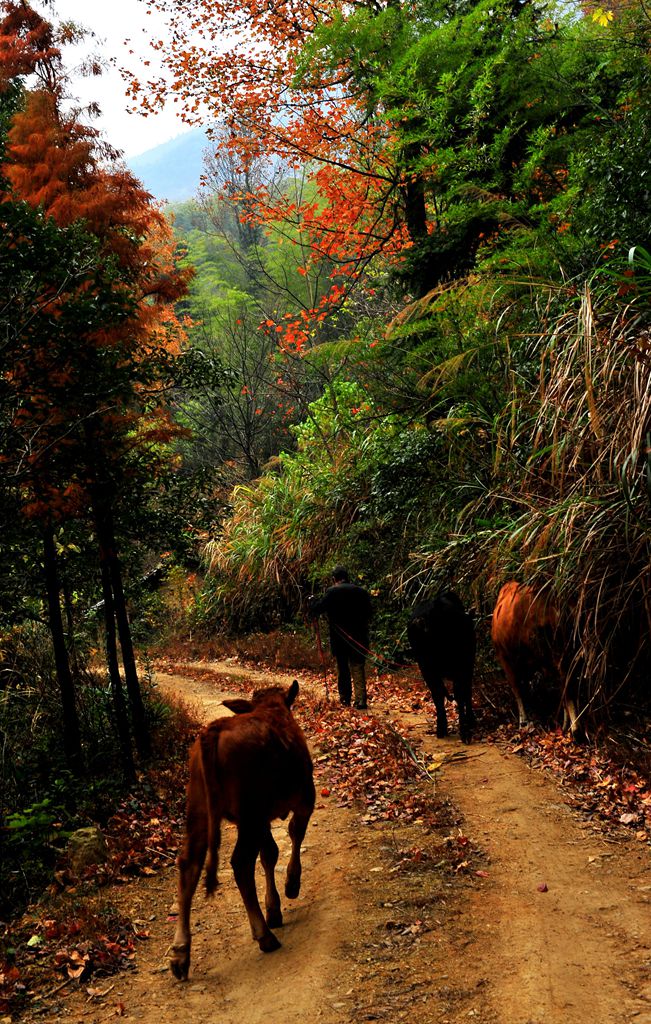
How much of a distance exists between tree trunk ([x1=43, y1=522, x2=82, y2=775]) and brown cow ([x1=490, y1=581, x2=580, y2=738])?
14.9ft

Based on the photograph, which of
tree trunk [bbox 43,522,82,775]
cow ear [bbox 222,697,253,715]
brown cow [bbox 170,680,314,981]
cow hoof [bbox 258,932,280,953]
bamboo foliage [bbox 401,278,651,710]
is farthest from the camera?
tree trunk [bbox 43,522,82,775]

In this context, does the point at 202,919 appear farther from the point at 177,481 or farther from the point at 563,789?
the point at 177,481

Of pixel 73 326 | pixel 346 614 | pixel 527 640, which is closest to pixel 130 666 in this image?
pixel 346 614

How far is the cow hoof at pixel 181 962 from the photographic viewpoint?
480cm

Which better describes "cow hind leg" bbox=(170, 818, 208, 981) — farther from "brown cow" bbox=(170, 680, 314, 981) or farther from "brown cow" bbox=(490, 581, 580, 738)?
"brown cow" bbox=(490, 581, 580, 738)

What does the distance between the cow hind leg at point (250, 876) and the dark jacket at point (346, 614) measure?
5.96 m

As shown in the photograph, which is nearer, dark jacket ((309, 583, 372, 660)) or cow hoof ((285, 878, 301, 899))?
cow hoof ((285, 878, 301, 899))

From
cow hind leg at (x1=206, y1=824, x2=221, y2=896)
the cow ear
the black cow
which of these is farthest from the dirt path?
the black cow

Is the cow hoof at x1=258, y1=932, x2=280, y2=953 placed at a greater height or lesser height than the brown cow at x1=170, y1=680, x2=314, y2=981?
lesser

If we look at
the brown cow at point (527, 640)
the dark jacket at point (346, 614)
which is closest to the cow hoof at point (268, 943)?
the brown cow at point (527, 640)

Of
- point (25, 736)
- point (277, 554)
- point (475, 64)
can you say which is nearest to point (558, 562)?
point (25, 736)

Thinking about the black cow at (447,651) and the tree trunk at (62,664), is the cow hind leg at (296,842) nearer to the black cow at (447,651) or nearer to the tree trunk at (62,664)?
the black cow at (447,651)

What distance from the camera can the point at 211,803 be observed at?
4.66m

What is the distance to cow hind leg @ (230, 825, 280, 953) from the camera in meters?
4.71
